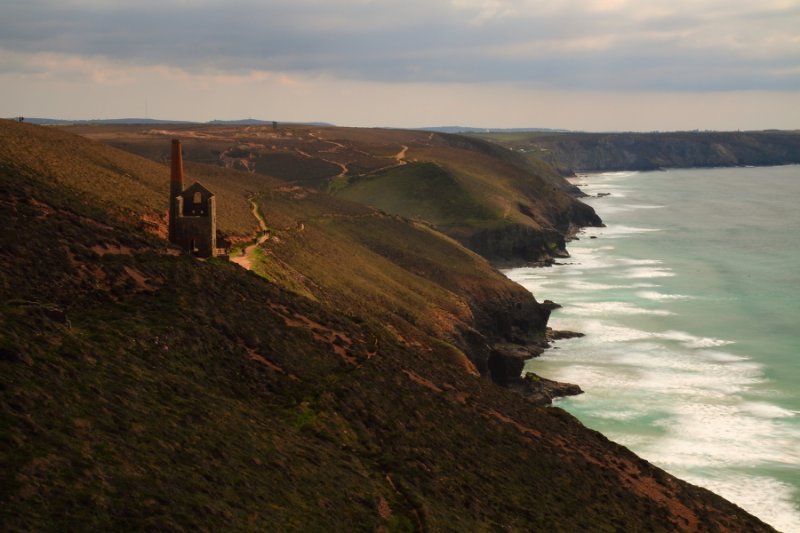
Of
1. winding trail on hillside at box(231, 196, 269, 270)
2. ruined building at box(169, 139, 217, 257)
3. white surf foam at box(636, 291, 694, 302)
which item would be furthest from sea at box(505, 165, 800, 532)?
ruined building at box(169, 139, 217, 257)

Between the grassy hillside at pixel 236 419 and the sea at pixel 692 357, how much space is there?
9190 millimetres

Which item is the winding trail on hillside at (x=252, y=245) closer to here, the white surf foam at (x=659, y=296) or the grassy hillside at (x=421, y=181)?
the grassy hillside at (x=421, y=181)

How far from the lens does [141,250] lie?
43.1 metres

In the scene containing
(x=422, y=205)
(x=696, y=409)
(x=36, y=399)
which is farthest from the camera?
(x=422, y=205)

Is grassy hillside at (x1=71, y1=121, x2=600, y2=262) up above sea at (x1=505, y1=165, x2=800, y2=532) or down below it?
above

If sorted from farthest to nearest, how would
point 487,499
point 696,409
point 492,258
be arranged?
1. point 492,258
2. point 696,409
3. point 487,499

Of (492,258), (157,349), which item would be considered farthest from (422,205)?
(157,349)

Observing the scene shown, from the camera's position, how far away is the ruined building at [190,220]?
154ft

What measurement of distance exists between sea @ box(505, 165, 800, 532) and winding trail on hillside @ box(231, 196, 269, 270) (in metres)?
21.5

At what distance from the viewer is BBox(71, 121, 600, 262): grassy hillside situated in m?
123

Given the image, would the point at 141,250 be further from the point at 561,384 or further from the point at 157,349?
the point at 561,384

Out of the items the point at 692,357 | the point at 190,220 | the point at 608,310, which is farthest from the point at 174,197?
the point at 608,310

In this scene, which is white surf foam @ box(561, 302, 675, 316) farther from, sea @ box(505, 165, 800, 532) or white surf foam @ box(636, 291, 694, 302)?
white surf foam @ box(636, 291, 694, 302)

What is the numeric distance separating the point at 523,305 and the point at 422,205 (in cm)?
5432
